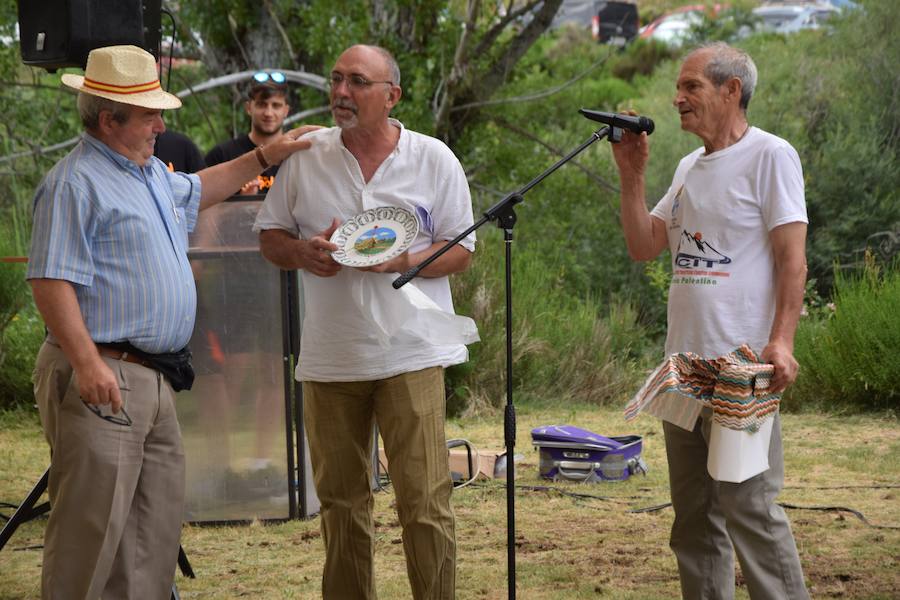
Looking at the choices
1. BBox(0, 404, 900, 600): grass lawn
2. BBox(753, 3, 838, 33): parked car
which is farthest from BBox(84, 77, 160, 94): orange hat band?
BBox(753, 3, 838, 33): parked car

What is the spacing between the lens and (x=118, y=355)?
132 inches

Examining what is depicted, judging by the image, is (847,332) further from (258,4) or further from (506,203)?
(258,4)

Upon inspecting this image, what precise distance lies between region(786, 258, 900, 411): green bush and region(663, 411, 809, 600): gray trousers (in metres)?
4.78

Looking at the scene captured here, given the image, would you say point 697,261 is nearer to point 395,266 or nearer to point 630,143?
point 630,143

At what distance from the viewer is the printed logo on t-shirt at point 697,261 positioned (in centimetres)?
338

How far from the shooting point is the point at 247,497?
5496 mm

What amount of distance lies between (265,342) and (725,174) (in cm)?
262

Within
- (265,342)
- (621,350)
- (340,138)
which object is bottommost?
(621,350)

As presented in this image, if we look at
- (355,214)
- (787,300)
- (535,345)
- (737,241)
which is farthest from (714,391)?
(535,345)

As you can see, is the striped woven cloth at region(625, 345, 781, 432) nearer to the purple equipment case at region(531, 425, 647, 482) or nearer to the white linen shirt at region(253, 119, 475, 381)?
the white linen shirt at region(253, 119, 475, 381)

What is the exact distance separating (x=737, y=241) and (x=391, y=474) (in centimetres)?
125

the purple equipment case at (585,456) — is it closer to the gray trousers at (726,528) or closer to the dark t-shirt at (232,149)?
the dark t-shirt at (232,149)

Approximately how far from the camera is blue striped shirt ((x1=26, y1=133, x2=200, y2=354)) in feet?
10.6

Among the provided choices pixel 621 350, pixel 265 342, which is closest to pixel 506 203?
pixel 265 342
